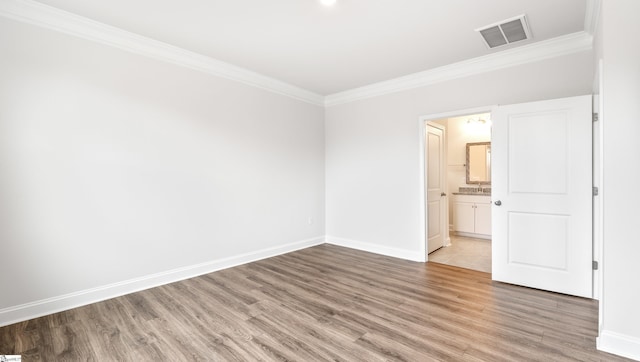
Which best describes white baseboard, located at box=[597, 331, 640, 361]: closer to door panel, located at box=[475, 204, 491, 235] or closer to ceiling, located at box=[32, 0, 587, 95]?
ceiling, located at box=[32, 0, 587, 95]

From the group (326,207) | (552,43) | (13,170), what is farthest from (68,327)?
(552,43)

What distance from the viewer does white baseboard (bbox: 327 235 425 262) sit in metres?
4.41

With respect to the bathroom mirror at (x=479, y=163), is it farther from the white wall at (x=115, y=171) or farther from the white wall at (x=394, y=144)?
the white wall at (x=115, y=171)

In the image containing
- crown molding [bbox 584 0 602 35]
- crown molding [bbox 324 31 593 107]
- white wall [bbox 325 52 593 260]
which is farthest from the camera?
white wall [bbox 325 52 593 260]

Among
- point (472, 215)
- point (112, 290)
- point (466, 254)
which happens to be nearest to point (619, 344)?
point (466, 254)

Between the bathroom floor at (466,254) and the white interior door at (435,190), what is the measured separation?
0.18m

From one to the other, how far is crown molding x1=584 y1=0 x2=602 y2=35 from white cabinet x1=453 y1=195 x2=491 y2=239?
11.7ft

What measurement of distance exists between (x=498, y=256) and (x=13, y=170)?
16.6 feet

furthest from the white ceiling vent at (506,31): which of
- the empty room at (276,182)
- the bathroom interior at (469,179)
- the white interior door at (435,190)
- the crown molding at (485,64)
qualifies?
the bathroom interior at (469,179)

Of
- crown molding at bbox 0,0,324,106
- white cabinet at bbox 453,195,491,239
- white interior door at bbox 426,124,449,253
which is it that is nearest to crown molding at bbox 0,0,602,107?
crown molding at bbox 0,0,324,106

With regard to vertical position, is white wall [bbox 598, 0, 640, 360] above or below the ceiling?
below

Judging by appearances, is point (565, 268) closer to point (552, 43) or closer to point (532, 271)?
point (532, 271)

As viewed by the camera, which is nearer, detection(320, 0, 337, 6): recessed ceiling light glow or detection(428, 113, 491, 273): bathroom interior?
detection(320, 0, 337, 6): recessed ceiling light glow

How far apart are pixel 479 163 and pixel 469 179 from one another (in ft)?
1.28
